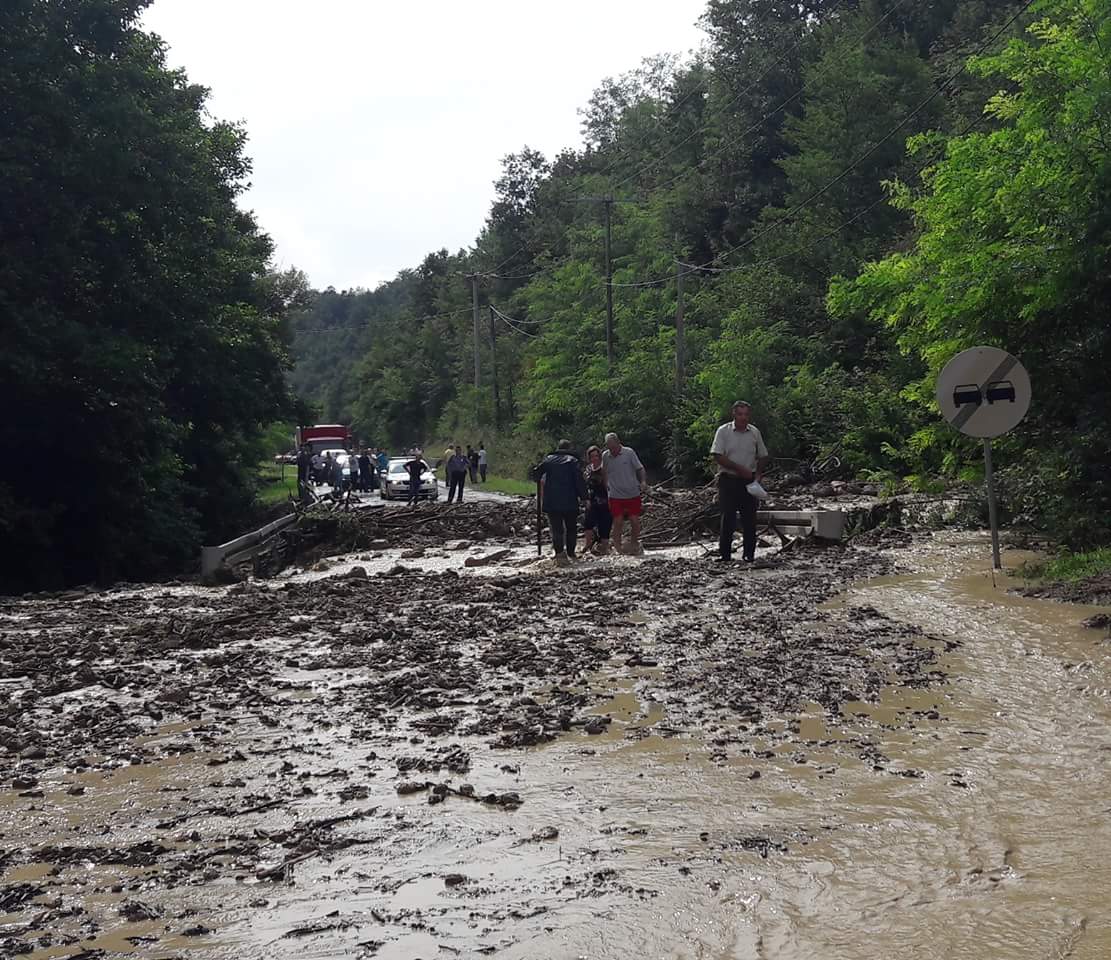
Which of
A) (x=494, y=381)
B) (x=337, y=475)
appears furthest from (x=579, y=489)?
(x=494, y=381)

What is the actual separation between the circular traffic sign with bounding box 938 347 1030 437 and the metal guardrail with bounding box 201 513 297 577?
1259 cm

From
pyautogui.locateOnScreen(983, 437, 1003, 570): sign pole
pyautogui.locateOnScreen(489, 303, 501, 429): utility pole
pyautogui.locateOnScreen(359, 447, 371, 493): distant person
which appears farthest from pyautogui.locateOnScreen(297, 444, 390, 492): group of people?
pyautogui.locateOnScreen(983, 437, 1003, 570): sign pole

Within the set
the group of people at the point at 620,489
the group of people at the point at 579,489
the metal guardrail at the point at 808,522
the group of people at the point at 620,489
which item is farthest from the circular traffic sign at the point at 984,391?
the group of people at the point at 579,489

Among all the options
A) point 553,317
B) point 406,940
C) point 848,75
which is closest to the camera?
point 406,940

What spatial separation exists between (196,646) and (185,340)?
2188cm

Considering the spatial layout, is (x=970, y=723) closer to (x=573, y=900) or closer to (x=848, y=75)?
(x=573, y=900)

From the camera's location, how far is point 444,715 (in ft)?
27.8

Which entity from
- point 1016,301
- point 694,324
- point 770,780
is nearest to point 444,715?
point 770,780

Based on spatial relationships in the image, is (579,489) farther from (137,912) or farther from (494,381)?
(494,381)

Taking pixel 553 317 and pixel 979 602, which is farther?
pixel 553 317

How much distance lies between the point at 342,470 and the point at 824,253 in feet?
72.5

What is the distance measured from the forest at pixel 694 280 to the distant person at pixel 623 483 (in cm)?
396

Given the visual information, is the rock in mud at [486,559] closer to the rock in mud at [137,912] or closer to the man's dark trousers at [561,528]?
the man's dark trousers at [561,528]

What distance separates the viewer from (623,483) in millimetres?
19516
